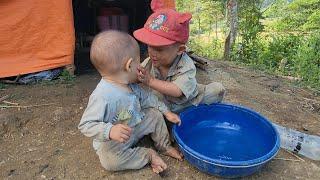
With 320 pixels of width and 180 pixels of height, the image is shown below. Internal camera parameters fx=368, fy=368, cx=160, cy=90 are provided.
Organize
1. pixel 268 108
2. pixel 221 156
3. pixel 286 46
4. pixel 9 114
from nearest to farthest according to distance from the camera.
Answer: pixel 221 156
pixel 9 114
pixel 268 108
pixel 286 46

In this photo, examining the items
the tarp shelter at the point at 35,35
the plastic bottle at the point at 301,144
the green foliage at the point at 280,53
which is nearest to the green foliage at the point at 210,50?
the green foliage at the point at 280,53

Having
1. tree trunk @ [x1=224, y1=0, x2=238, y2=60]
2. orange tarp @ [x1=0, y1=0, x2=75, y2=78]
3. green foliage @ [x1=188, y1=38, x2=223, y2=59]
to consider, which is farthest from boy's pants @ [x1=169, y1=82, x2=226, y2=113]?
green foliage @ [x1=188, y1=38, x2=223, y2=59]

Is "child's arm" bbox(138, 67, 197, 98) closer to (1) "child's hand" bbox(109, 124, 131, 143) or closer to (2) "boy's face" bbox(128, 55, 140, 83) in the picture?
(2) "boy's face" bbox(128, 55, 140, 83)

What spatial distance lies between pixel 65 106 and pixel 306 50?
18.1 ft

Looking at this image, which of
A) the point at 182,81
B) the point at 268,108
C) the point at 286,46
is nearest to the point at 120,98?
the point at 182,81

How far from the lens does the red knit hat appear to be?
2.43 metres

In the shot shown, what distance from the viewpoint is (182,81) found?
2590 millimetres

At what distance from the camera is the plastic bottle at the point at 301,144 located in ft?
9.33

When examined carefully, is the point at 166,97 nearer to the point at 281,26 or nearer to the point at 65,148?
the point at 65,148

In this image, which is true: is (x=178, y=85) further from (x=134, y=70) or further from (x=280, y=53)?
(x=280, y=53)

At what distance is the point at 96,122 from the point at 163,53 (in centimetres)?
72

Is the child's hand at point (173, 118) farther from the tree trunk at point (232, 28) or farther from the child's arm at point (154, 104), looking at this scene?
the tree trunk at point (232, 28)

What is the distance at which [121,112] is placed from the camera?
7.60 feet

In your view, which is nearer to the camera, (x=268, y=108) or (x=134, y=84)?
(x=134, y=84)
